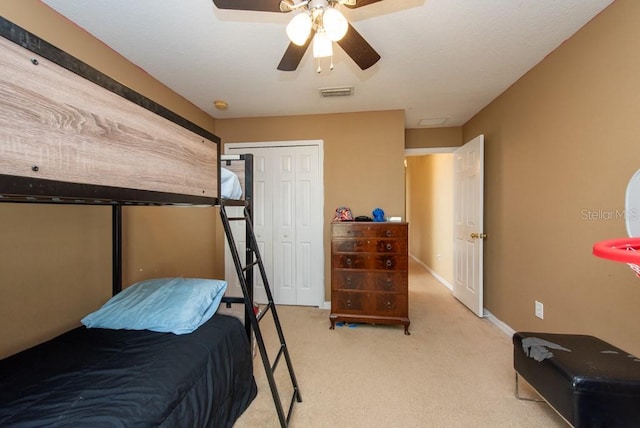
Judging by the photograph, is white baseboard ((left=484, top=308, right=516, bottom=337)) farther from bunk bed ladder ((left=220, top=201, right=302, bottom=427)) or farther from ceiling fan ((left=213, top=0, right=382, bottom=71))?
ceiling fan ((left=213, top=0, right=382, bottom=71))

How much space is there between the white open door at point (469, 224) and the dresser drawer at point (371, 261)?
985mm

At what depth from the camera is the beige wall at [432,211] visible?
4.23m

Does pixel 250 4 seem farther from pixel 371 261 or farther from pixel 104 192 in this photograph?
pixel 371 261

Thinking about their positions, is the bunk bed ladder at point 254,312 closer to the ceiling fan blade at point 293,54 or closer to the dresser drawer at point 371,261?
the ceiling fan blade at point 293,54

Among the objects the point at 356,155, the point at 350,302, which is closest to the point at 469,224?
the point at 356,155

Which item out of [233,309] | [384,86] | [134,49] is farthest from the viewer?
[384,86]

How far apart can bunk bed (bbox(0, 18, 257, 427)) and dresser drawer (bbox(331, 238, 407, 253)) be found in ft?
4.66

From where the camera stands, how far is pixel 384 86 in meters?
2.61

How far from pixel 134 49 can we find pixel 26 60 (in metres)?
1.87

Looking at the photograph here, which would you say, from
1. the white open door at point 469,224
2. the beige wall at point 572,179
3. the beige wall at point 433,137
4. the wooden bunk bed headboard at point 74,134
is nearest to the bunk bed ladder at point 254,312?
the wooden bunk bed headboard at point 74,134

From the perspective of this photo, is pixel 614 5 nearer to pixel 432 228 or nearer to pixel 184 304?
pixel 184 304

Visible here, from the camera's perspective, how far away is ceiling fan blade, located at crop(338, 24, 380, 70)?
139cm

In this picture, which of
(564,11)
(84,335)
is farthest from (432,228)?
(84,335)

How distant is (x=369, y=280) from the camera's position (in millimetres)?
2715
